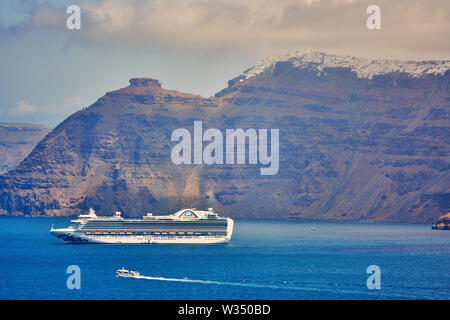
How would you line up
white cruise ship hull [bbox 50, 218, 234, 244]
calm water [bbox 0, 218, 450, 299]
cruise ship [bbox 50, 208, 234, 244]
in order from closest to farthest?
calm water [bbox 0, 218, 450, 299]
white cruise ship hull [bbox 50, 218, 234, 244]
cruise ship [bbox 50, 208, 234, 244]

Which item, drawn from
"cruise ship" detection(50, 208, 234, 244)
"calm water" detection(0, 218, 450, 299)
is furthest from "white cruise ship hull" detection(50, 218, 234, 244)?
"calm water" detection(0, 218, 450, 299)

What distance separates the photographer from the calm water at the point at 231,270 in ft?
287

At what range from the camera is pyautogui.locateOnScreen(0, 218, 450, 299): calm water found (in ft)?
287

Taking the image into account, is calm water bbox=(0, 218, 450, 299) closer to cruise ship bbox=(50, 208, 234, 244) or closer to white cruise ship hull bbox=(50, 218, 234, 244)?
white cruise ship hull bbox=(50, 218, 234, 244)

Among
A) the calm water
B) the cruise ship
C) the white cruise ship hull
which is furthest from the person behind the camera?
the cruise ship

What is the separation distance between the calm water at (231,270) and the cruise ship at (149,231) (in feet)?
11.9

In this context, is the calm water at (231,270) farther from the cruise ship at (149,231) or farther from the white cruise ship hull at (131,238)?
the cruise ship at (149,231)

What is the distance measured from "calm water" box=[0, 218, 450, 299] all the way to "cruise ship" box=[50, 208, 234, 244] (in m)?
3.61

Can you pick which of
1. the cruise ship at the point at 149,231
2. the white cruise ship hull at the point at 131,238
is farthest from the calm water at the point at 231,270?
the cruise ship at the point at 149,231

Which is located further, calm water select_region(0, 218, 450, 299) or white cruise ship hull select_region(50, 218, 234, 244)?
white cruise ship hull select_region(50, 218, 234, 244)

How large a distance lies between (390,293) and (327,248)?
228 feet

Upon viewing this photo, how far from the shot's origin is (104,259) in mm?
121625
